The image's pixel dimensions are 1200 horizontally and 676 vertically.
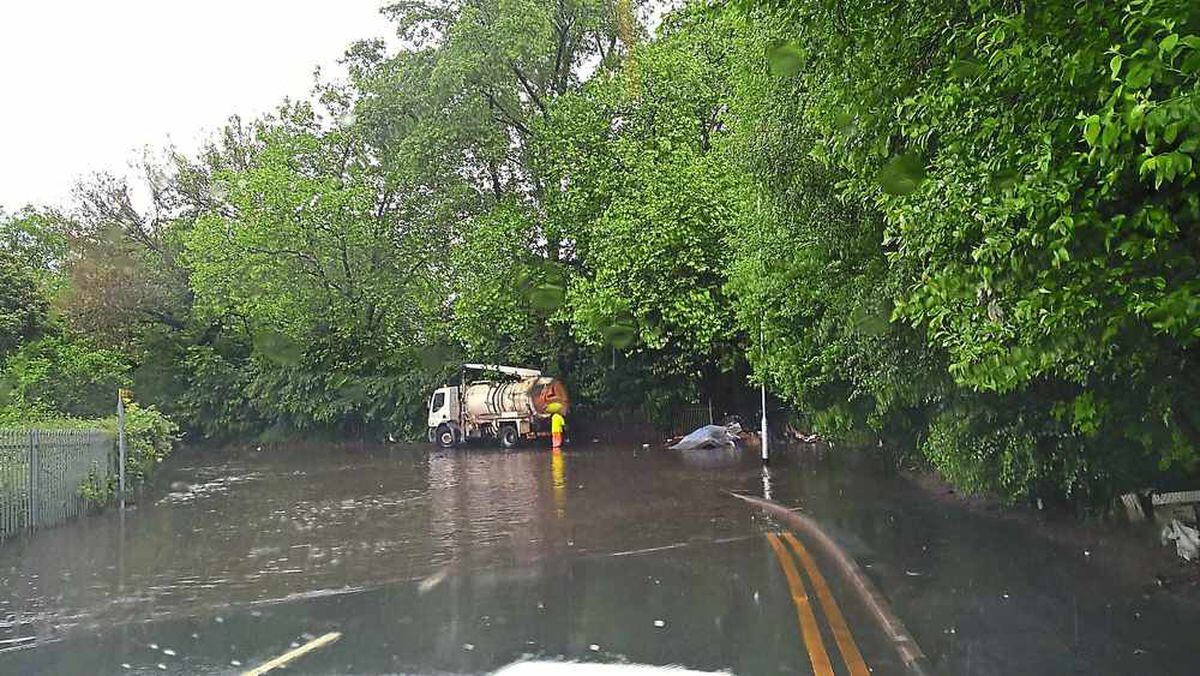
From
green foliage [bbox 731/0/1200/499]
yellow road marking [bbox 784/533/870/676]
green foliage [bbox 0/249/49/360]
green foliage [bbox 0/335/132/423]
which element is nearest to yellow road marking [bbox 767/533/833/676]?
yellow road marking [bbox 784/533/870/676]

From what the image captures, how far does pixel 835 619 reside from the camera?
26.1 ft

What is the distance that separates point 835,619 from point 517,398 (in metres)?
28.5

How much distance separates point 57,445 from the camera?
14672mm

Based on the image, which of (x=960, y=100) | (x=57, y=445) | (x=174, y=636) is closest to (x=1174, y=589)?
(x=960, y=100)

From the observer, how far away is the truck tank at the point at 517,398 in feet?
118

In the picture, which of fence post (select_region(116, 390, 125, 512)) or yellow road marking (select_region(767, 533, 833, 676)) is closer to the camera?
yellow road marking (select_region(767, 533, 833, 676))

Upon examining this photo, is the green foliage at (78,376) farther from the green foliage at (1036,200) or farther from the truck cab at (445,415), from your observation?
the green foliage at (1036,200)

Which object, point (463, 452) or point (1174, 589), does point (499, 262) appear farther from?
point (1174, 589)

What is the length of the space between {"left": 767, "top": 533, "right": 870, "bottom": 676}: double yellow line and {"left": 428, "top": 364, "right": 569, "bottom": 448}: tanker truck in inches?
973

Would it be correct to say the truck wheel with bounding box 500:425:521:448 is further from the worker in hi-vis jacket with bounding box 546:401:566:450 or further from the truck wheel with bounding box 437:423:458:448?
the truck wheel with bounding box 437:423:458:448

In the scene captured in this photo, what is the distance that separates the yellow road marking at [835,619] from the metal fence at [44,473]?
9.93 meters

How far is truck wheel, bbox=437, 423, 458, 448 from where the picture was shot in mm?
38062

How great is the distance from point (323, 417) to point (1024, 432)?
36337 mm

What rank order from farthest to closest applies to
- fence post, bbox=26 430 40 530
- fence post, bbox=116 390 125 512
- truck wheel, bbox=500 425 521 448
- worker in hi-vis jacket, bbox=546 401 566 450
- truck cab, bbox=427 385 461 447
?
truck cab, bbox=427 385 461 447 < truck wheel, bbox=500 425 521 448 < worker in hi-vis jacket, bbox=546 401 566 450 < fence post, bbox=116 390 125 512 < fence post, bbox=26 430 40 530
